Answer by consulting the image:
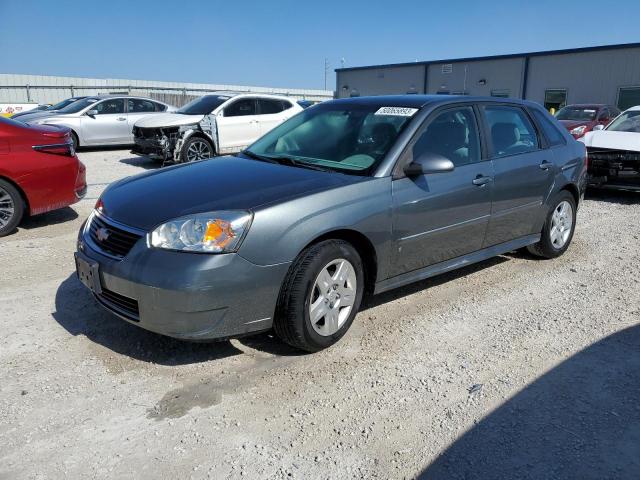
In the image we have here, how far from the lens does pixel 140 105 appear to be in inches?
604

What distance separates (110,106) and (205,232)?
1327 centimetres

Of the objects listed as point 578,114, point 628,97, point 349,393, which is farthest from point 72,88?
point 349,393

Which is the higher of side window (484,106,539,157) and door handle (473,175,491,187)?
side window (484,106,539,157)

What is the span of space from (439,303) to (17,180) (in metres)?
4.67

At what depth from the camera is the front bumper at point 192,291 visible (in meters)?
3.03

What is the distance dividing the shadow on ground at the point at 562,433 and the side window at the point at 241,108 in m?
9.90

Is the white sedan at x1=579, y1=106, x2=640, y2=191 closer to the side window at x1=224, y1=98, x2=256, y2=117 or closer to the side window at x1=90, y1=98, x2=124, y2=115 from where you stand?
the side window at x1=224, y1=98, x2=256, y2=117

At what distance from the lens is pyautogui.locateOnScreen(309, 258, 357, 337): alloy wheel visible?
347 centimetres

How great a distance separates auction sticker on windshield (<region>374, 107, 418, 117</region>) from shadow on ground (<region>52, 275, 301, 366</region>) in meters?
1.91

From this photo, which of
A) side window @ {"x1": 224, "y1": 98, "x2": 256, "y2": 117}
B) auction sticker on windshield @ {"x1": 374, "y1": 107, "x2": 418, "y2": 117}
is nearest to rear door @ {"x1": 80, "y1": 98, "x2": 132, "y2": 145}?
side window @ {"x1": 224, "y1": 98, "x2": 256, "y2": 117}

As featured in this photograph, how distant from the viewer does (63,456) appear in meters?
2.55

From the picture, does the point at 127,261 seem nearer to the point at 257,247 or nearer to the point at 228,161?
the point at 257,247

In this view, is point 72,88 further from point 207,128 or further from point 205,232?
point 205,232

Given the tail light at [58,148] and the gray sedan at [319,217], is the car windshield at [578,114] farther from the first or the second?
the tail light at [58,148]
